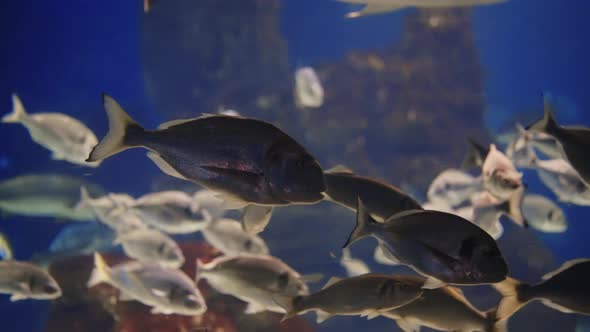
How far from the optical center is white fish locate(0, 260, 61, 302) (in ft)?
10.5

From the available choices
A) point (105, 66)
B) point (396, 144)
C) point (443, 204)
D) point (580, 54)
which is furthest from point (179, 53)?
point (580, 54)

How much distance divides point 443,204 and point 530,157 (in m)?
1.31

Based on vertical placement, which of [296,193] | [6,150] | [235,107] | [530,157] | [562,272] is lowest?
[6,150]

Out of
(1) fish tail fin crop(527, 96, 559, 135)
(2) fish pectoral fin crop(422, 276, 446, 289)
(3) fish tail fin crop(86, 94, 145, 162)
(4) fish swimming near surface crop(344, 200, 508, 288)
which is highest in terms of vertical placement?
(3) fish tail fin crop(86, 94, 145, 162)

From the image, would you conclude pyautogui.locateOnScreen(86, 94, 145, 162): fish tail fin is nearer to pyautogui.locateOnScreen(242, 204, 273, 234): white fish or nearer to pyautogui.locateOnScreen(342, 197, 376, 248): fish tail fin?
pyautogui.locateOnScreen(242, 204, 273, 234): white fish

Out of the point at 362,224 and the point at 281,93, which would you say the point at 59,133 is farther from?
the point at 281,93

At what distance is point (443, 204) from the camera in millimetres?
5238

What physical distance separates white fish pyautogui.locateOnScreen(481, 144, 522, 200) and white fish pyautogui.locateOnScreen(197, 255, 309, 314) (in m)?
1.42

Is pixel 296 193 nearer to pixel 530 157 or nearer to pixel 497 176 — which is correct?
pixel 497 176

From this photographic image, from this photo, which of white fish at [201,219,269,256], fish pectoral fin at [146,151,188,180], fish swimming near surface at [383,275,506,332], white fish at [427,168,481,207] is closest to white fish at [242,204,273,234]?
fish pectoral fin at [146,151,188,180]

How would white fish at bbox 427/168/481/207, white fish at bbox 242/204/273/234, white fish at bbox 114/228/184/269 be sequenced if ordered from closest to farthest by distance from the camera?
white fish at bbox 242/204/273/234 < white fish at bbox 114/228/184/269 < white fish at bbox 427/168/481/207

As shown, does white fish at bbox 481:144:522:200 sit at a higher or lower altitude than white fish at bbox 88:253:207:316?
higher

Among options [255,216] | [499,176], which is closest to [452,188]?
[499,176]

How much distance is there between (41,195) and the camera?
7.34m
